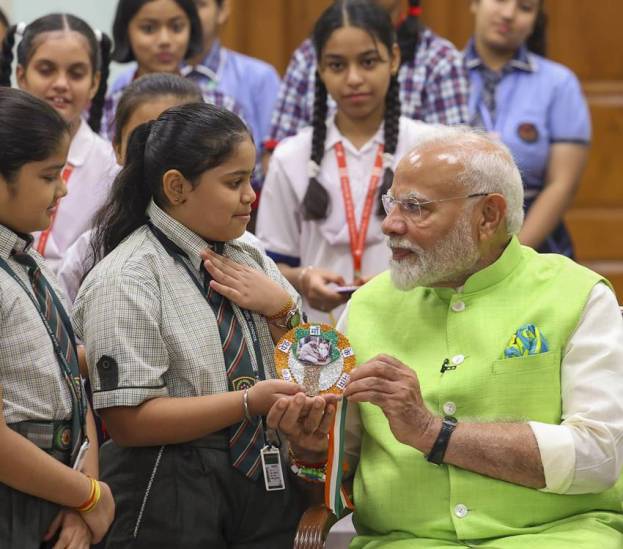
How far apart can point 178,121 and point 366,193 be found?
1.29 meters

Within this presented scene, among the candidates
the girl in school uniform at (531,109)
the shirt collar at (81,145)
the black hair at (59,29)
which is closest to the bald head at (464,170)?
the shirt collar at (81,145)

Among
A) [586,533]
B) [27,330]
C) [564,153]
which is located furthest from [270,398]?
[564,153]

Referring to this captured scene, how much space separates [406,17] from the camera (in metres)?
4.61

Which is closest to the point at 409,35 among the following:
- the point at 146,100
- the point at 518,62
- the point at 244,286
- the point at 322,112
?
the point at 518,62

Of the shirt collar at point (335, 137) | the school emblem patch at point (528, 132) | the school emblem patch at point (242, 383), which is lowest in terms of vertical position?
the school emblem patch at point (242, 383)

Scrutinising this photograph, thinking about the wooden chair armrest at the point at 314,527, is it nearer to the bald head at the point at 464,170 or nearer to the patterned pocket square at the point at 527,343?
the patterned pocket square at the point at 527,343

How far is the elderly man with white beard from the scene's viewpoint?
8.52ft

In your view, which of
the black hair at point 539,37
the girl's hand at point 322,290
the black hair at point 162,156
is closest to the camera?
the black hair at point 162,156

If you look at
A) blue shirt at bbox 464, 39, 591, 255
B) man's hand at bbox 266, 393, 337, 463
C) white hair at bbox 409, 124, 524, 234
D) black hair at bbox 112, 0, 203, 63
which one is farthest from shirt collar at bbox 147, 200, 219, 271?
blue shirt at bbox 464, 39, 591, 255

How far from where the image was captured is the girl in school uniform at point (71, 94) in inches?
147

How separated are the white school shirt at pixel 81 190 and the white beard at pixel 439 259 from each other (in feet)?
3.84

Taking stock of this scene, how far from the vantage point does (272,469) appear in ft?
8.84

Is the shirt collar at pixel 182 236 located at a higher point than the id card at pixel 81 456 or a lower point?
higher

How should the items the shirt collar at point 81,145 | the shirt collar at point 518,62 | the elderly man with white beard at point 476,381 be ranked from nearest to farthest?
the elderly man with white beard at point 476,381 → the shirt collar at point 81,145 → the shirt collar at point 518,62
